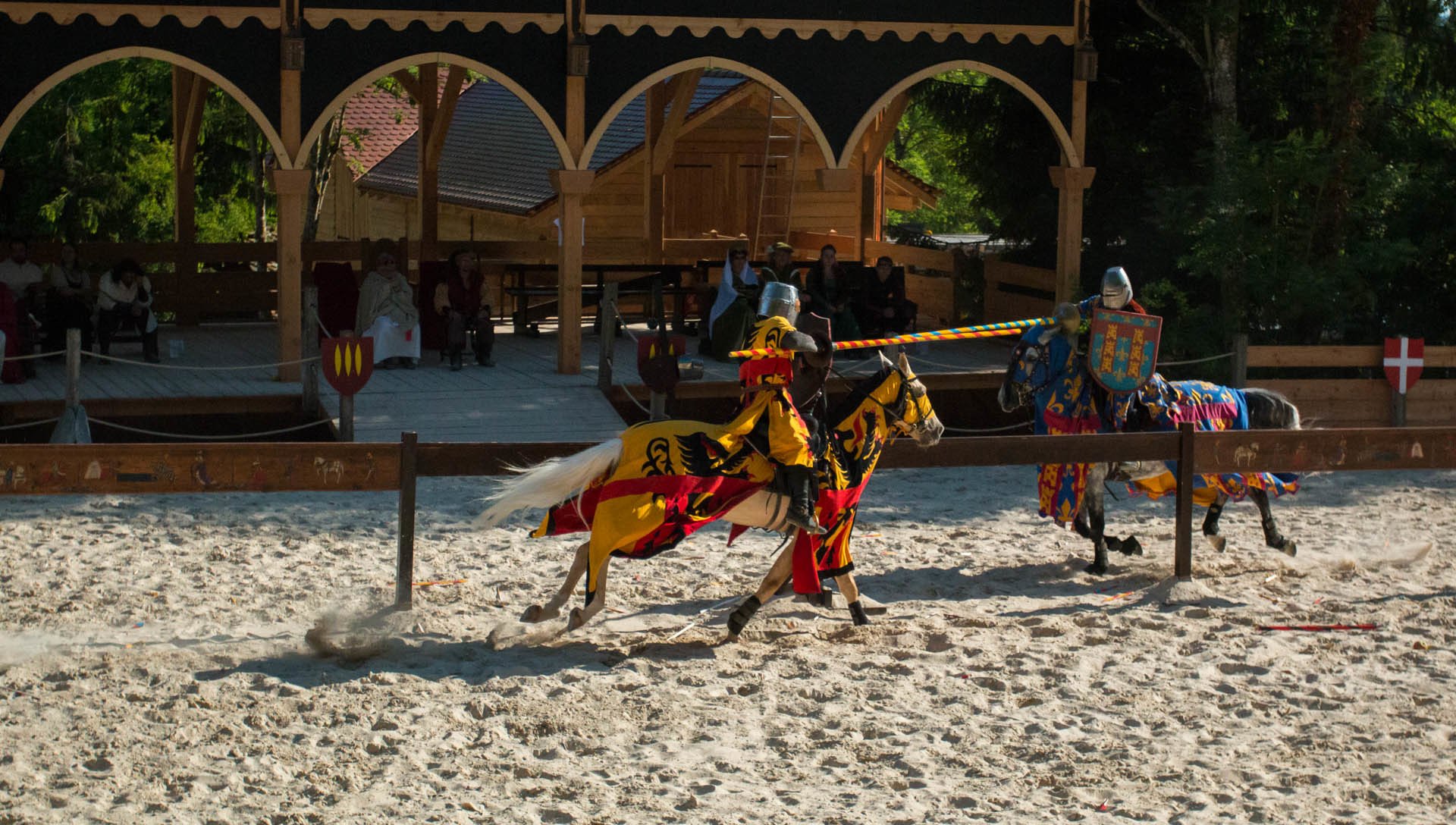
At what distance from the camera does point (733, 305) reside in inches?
571

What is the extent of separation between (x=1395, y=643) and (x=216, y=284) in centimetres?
1279

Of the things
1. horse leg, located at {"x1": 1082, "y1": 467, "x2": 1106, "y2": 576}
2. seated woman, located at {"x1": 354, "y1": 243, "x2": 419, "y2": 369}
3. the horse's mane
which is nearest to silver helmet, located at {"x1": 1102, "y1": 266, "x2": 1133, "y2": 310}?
horse leg, located at {"x1": 1082, "y1": 467, "x2": 1106, "y2": 576}

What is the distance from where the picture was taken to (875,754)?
5680 millimetres

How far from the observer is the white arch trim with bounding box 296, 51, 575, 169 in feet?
42.2

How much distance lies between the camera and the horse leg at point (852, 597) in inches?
279

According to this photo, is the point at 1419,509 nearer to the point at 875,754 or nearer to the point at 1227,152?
the point at 1227,152

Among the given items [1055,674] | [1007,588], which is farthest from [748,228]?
[1055,674]

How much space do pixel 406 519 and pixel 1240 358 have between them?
7138mm

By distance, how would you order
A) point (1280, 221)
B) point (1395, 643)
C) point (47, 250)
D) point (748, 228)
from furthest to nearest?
point (748, 228) → point (47, 250) → point (1280, 221) → point (1395, 643)

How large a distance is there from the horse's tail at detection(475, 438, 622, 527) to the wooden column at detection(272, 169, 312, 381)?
6701 mm

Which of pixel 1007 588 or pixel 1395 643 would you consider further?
pixel 1007 588

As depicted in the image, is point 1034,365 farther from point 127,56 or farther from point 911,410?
point 127,56

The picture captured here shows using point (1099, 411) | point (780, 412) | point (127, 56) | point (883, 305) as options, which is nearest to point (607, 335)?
point (883, 305)

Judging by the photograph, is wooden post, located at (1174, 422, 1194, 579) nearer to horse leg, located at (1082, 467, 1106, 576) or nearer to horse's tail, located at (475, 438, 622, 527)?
horse leg, located at (1082, 467, 1106, 576)
